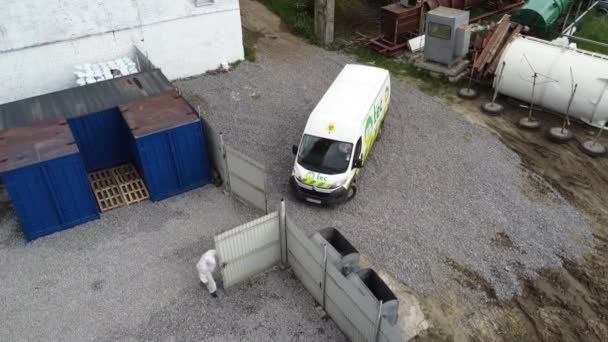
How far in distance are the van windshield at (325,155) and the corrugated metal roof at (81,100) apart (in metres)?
4.71

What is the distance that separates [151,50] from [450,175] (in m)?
11.9

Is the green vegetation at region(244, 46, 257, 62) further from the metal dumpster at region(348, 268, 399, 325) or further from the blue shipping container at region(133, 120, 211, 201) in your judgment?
the metal dumpster at region(348, 268, 399, 325)

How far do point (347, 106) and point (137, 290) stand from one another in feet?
23.3

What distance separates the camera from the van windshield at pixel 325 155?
12.3m

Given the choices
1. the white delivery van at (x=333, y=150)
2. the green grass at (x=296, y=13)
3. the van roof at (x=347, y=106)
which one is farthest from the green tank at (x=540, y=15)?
the white delivery van at (x=333, y=150)

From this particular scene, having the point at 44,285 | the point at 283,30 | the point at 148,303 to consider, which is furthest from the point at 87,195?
the point at 283,30

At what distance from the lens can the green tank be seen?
814 inches

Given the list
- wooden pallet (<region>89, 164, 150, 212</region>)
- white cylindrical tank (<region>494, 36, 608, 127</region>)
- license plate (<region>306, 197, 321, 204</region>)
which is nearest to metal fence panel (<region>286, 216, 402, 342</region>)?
license plate (<region>306, 197, 321, 204</region>)

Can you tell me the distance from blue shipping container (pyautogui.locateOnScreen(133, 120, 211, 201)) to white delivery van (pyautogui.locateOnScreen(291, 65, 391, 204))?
2698 mm

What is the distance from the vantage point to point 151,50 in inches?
698

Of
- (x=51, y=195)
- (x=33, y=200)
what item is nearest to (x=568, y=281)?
(x=51, y=195)

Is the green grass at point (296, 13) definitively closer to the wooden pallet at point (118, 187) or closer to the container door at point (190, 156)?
the container door at point (190, 156)

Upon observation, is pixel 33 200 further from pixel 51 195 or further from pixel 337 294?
pixel 337 294

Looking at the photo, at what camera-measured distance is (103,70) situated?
52.9ft
